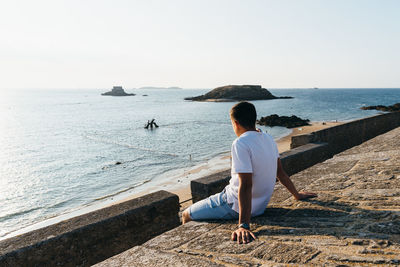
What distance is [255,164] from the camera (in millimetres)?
2514

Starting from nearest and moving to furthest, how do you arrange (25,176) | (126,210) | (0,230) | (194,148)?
(126,210), (0,230), (25,176), (194,148)

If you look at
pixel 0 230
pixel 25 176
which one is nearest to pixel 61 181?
pixel 25 176

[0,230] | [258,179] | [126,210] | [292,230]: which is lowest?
[0,230]

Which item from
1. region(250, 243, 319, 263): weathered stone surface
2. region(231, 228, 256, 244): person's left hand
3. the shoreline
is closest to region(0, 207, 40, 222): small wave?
the shoreline

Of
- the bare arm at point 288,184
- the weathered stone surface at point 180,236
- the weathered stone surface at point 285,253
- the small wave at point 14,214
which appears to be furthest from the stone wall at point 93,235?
the small wave at point 14,214

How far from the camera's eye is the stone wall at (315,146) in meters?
4.61

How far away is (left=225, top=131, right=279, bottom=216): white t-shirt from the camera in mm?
2418

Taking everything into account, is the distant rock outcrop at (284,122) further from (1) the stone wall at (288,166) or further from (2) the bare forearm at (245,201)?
(2) the bare forearm at (245,201)

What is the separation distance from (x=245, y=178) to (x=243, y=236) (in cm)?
45

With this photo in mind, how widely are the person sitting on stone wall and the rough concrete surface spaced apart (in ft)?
0.34

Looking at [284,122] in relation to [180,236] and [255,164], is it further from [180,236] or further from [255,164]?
[180,236]

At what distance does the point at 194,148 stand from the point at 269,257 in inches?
940

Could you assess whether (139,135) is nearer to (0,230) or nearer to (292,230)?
(0,230)

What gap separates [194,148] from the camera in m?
25.7
